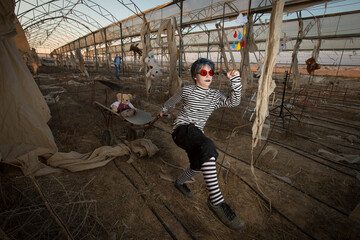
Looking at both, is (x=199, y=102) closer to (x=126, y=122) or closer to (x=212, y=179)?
(x=212, y=179)

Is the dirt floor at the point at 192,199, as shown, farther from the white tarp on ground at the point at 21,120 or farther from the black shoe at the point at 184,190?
the white tarp on ground at the point at 21,120

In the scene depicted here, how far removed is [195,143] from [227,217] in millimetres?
748

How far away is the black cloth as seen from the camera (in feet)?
4.57

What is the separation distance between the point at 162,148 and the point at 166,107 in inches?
51.7

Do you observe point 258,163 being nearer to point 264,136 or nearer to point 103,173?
point 264,136

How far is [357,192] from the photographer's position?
2.00 m

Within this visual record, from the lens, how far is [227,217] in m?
1.53

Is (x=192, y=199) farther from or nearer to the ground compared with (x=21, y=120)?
nearer to the ground

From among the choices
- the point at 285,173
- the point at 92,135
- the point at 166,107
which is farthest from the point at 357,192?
the point at 92,135

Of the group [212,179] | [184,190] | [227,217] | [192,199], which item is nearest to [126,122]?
[184,190]

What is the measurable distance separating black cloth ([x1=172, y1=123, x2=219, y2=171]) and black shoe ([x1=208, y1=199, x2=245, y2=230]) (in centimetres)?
44

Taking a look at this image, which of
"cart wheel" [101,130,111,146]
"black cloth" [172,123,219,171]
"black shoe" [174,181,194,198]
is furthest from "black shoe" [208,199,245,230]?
"cart wheel" [101,130,111,146]

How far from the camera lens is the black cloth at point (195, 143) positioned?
1.39m

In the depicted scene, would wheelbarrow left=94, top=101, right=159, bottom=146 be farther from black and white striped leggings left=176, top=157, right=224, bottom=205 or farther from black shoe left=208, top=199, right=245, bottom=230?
black shoe left=208, top=199, right=245, bottom=230
